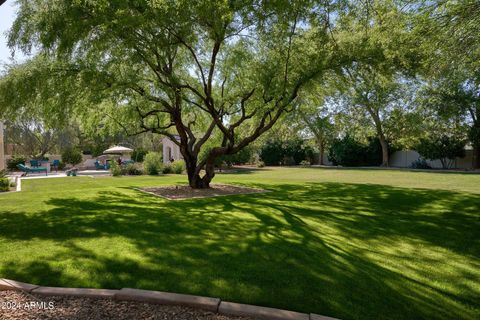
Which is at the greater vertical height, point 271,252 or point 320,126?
point 320,126

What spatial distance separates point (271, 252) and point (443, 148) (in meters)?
26.3

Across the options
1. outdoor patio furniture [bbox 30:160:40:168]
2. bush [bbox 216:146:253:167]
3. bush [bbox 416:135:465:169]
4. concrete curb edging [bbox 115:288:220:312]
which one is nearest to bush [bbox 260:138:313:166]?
bush [bbox 216:146:253:167]

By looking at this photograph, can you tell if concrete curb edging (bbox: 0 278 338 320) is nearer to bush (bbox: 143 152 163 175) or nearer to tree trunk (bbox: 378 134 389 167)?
bush (bbox: 143 152 163 175)

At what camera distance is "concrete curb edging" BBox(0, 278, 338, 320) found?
300cm

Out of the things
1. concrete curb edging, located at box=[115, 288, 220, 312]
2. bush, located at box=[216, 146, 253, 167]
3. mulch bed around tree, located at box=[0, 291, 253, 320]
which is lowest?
mulch bed around tree, located at box=[0, 291, 253, 320]

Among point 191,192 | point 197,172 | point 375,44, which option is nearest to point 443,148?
point 375,44

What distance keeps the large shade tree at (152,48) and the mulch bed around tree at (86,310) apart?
265 inches

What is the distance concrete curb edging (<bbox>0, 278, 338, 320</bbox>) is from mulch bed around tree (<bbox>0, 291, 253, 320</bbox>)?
50 mm

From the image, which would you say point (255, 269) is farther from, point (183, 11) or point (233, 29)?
point (233, 29)

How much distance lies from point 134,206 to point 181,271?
17.6 ft

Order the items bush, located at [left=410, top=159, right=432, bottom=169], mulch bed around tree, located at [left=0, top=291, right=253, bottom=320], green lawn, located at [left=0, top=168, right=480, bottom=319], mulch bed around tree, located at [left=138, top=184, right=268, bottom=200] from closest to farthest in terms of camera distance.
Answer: mulch bed around tree, located at [left=0, top=291, right=253, bottom=320]
green lawn, located at [left=0, top=168, right=480, bottom=319]
mulch bed around tree, located at [left=138, top=184, right=268, bottom=200]
bush, located at [left=410, top=159, right=432, bottom=169]

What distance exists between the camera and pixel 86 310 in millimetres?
3059

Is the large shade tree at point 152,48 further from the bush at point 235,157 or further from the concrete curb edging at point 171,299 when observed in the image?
the bush at point 235,157

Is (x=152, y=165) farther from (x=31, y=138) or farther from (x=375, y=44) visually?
(x=31, y=138)
